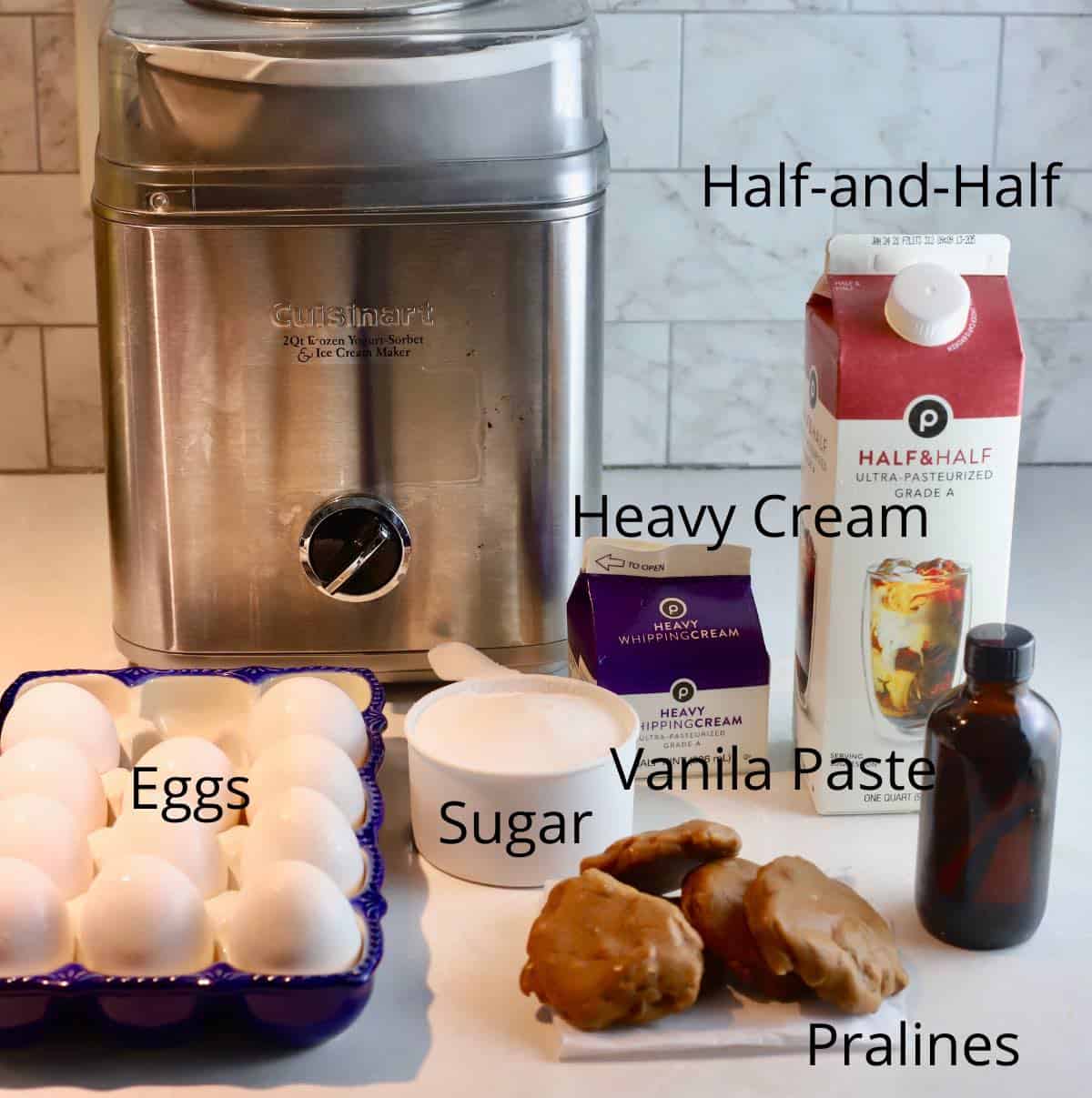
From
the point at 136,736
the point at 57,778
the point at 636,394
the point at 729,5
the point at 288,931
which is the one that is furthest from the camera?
the point at 636,394

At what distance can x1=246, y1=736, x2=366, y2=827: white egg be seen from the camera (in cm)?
74

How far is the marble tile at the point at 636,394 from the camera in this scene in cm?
139

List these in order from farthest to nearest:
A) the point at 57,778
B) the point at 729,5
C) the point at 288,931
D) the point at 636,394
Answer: the point at 636,394 < the point at 729,5 < the point at 57,778 < the point at 288,931

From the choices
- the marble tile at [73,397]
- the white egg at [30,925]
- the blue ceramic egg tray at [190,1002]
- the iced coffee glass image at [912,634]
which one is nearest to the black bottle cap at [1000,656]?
the iced coffee glass image at [912,634]

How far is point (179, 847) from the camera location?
0.68 metres

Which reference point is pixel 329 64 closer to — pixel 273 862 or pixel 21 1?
pixel 273 862

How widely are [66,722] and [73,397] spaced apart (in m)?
0.67

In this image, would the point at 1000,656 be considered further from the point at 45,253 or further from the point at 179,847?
the point at 45,253

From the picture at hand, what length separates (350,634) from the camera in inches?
37.9

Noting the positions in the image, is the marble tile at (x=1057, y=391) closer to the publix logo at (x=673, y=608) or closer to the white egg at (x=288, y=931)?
the publix logo at (x=673, y=608)

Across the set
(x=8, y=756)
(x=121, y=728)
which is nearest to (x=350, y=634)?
(x=121, y=728)

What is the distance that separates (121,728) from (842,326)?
0.42 meters

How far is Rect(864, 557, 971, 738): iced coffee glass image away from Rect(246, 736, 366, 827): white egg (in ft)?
0.84

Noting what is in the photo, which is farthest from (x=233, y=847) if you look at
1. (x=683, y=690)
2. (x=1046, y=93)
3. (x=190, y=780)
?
(x=1046, y=93)
